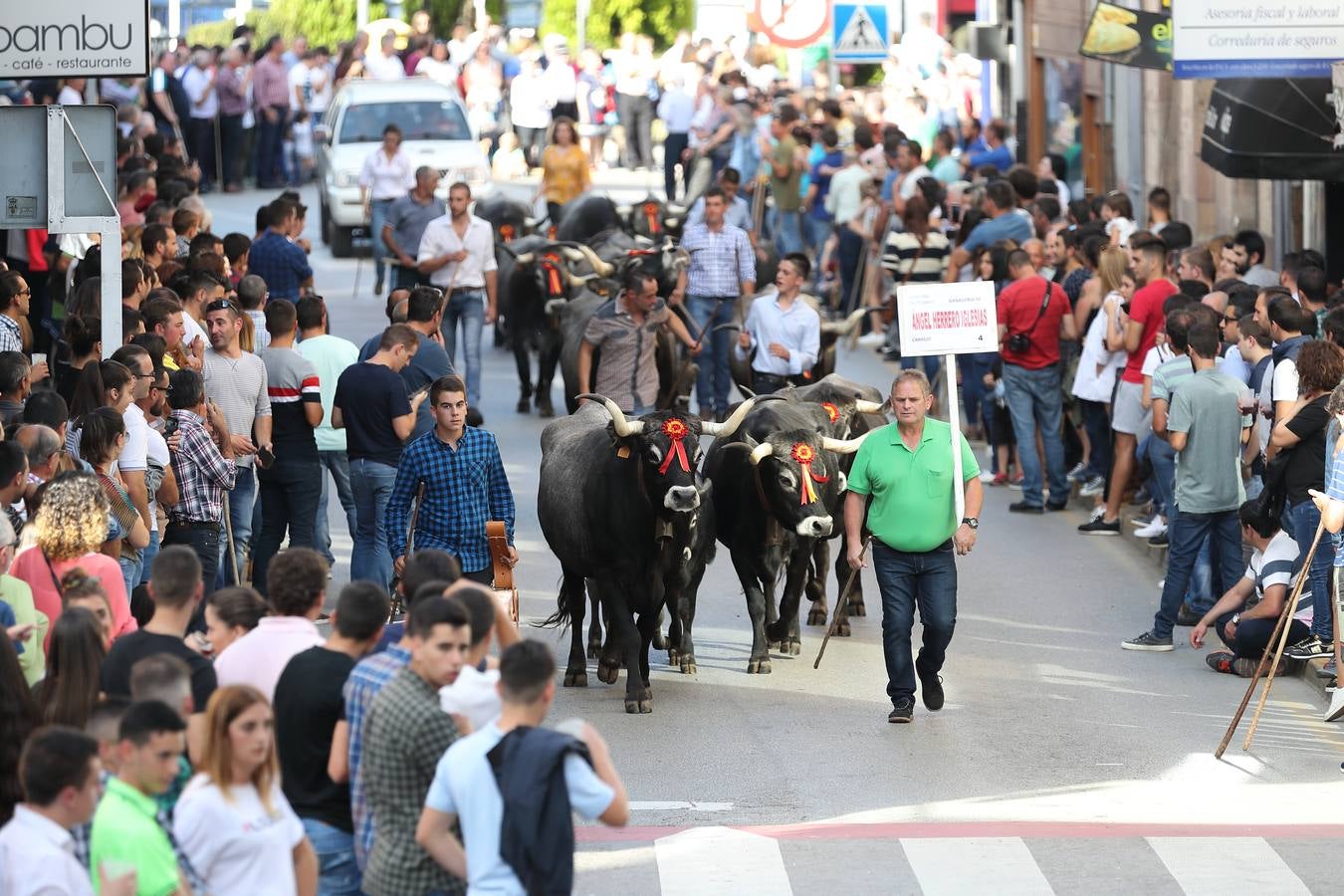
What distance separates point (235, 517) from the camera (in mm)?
13070

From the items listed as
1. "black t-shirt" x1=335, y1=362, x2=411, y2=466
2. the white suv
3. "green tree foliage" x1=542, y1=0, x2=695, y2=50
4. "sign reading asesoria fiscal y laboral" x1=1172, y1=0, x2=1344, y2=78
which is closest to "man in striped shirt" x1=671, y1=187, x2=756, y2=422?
"sign reading asesoria fiscal y laboral" x1=1172, y1=0, x2=1344, y2=78

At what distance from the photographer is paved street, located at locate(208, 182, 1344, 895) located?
9.21 m

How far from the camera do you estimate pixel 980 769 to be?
10758 millimetres

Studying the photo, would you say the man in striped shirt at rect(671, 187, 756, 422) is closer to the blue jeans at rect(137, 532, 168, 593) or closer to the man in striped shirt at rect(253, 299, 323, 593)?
the man in striped shirt at rect(253, 299, 323, 593)

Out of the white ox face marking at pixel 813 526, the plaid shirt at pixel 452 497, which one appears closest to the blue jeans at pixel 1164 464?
the white ox face marking at pixel 813 526

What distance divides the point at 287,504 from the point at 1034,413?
6.43 m

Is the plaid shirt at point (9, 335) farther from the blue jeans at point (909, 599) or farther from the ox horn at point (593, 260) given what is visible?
the ox horn at point (593, 260)

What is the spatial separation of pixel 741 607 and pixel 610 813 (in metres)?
8.15

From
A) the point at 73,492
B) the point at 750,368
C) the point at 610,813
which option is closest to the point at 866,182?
the point at 750,368

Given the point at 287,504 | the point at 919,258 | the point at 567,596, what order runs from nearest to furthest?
the point at 567,596 < the point at 287,504 < the point at 919,258

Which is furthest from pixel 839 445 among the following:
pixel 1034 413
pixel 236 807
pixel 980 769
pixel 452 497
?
pixel 236 807

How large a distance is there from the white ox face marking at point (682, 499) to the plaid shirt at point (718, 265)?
8.90 meters

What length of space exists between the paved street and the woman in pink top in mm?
2299

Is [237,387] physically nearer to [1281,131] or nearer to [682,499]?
[682,499]
